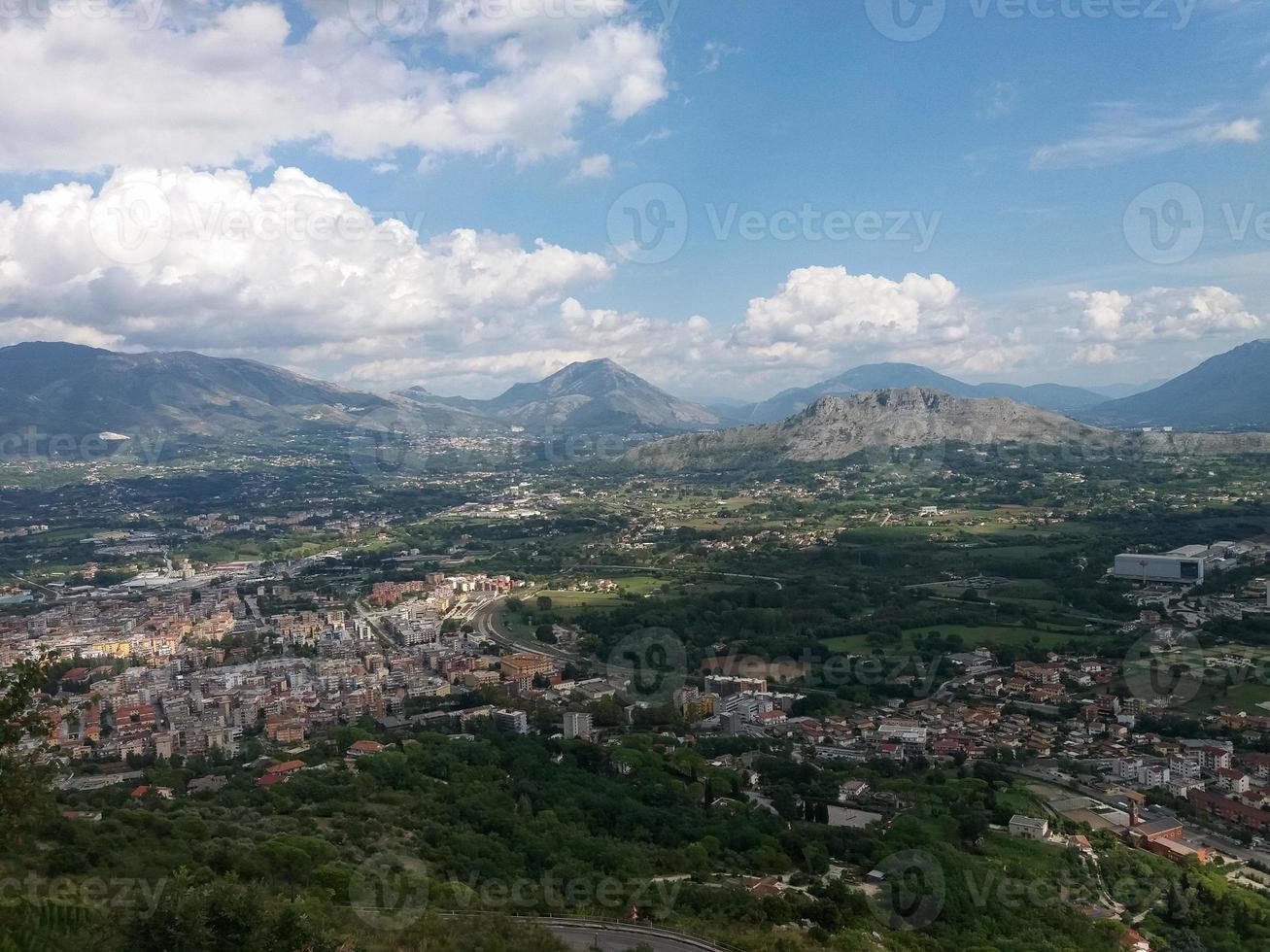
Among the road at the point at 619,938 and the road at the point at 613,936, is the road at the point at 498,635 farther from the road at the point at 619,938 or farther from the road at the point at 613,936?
the road at the point at 619,938

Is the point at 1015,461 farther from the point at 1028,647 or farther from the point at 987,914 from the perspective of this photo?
the point at 987,914


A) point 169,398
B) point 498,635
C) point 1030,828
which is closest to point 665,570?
point 498,635

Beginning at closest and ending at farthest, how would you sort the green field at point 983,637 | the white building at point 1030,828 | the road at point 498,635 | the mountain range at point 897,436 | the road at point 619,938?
the road at point 619,938, the white building at point 1030,828, the green field at point 983,637, the road at point 498,635, the mountain range at point 897,436

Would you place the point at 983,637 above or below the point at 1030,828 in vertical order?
below

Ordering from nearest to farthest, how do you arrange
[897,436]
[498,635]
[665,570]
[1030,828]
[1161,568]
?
1. [1030,828]
2. [498,635]
3. [1161,568]
4. [665,570]
5. [897,436]

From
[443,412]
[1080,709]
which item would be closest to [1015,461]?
[1080,709]

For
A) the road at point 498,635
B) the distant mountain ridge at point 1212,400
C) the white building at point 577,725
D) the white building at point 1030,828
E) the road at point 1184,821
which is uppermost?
the distant mountain ridge at point 1212,400

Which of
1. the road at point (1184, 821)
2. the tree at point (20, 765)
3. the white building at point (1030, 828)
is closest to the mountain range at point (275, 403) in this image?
the road at point (1184, 821)

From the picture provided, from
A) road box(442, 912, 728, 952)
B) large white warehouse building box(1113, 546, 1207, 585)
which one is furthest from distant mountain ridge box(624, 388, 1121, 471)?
road box(442, 912, 728, 952)

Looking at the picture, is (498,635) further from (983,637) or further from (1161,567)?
(1161,567)
